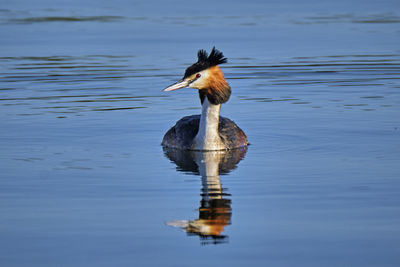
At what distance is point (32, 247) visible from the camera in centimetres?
721

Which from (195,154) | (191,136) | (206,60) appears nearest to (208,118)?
(191,136)

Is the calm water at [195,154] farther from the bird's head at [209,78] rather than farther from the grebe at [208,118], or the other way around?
the bird's head at [209,78]

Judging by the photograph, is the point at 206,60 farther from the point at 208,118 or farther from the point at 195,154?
the point at 195,154

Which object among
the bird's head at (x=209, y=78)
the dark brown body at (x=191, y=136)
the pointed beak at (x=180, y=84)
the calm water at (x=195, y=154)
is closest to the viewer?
the calm water at (x=195, y=154)

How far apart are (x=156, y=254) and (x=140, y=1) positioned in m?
26.8

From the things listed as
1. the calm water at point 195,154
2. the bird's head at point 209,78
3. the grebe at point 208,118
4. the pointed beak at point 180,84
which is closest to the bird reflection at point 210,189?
the calm water at point 195,154

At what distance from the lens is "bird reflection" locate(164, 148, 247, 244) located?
25.2 ft

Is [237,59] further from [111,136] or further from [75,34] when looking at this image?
[111,136]

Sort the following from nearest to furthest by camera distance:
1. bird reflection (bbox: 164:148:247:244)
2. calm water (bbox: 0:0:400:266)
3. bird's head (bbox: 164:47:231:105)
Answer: calm water (bbox: 0:0:400:266)
bird reflection (bbox: 164:148:247:244)
bird's head (bbox: 164:47:231:105)

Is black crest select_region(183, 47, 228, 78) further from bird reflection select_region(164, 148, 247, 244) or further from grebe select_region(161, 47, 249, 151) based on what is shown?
bird reflection select_region(164, 148, 247, 244)

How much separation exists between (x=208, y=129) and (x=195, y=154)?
402 mm

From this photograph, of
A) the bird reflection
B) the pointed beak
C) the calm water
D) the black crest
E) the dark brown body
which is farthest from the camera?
the dark brown body

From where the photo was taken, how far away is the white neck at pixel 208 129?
11.9 meters

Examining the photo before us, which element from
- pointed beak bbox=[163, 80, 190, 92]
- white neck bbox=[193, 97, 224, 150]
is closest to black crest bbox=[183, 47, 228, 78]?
pointed beak bbox=[163, 80, 190, 92]
